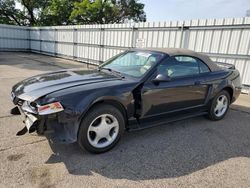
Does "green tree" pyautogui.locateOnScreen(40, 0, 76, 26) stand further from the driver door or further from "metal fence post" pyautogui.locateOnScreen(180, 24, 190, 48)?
the driver door

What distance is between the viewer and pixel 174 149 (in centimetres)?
333

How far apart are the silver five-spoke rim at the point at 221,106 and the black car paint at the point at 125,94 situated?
1.00 feet

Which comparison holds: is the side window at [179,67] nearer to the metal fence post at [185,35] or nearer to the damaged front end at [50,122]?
the damaged front end at [50,122]

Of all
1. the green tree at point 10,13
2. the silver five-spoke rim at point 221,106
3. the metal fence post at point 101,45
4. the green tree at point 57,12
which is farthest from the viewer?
the green tree at point 10,13

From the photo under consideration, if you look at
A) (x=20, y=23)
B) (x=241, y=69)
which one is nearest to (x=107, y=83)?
(x=241, y=69)

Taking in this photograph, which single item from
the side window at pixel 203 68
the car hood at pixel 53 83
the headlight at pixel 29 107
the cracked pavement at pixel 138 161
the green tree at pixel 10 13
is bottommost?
the cracked pavement at pixel 138 161

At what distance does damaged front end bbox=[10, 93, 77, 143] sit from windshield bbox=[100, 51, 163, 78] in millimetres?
1365

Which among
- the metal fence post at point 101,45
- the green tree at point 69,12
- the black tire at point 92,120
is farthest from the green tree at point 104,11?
the black tire at point 92,120

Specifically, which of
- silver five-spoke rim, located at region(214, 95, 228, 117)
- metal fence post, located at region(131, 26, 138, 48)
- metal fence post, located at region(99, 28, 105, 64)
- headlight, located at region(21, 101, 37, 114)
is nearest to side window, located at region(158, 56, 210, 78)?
silver five-spoke rim, located at region(214, 95, 228, 117)

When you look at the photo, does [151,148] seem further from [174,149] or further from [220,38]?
[220,38]

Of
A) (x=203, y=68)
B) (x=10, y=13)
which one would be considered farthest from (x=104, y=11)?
(x=203, y=68)

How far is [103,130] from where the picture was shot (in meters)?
3.06

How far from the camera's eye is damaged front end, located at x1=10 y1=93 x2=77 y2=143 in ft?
8.60

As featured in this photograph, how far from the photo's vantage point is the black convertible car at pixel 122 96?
271cm
